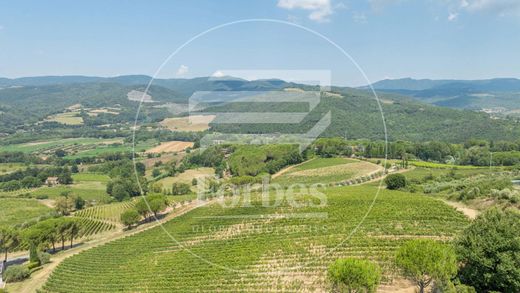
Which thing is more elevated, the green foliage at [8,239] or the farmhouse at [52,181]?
the green foliage at [8,239]

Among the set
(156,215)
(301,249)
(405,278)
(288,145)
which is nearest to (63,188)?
(156,215)

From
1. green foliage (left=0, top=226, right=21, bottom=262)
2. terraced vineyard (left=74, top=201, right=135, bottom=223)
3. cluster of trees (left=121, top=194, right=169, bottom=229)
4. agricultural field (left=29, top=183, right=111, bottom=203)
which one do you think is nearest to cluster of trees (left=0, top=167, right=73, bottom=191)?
agricultural field (left=29, top=183, right=111, bottom=203)

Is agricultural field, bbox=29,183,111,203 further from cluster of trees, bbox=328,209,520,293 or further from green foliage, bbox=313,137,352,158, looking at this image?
cluster of trees, bbox=328,209,520,293

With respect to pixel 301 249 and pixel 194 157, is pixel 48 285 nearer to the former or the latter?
pixel 301 249

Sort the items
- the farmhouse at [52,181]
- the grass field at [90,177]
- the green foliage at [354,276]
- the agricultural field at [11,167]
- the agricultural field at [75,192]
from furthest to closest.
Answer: the agricultural field at [11,167], the grass field at [90,177], the farmhouse at [52,181], the agricultural field at [75,192], the green foliage at [354,276]

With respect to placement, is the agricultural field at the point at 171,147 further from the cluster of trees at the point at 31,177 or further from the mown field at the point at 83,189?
the cluster of trees at the point at 31,177

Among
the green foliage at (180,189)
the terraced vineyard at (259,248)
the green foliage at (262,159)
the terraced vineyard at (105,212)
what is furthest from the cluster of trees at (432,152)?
the terraced vineyard at (105,212)

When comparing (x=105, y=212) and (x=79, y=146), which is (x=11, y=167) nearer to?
(x=79, y=146)
